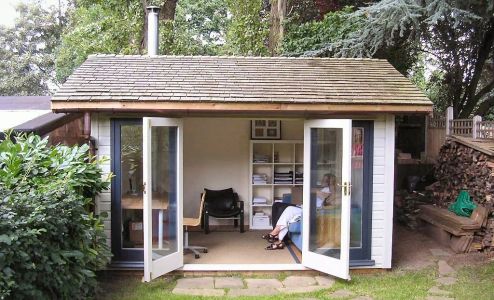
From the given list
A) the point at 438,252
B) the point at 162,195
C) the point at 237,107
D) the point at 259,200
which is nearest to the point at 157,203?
the point at 162,195

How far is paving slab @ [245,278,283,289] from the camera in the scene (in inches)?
225

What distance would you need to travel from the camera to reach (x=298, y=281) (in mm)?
5953

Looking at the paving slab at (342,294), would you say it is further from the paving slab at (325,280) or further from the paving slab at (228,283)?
the paving slab at (228,283)

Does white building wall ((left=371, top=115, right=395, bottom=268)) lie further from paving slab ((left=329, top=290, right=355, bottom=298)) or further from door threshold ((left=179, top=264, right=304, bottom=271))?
door threshold ((left=179, top=264, right=304, bottom=271))

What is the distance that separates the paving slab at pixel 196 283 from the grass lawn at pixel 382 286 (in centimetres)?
10

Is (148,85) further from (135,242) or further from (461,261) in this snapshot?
(461,261)

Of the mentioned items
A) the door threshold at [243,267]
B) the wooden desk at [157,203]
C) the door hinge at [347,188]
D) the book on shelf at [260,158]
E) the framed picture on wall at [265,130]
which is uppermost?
the framed picture on wall at [265,130]

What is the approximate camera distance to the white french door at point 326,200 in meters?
5.79

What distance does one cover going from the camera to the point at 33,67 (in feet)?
80.8

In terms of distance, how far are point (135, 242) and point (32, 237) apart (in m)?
2.79

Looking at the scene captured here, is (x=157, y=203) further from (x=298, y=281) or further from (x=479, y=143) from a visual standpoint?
(x=479, y=143)

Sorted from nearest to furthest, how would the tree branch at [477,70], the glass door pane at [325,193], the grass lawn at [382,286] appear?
the grass lawn at [382,286], the glass door pane at [325,193], the tree branch at [477,70]

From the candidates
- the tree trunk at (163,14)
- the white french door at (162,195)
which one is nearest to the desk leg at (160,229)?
the white french door at (162,195)

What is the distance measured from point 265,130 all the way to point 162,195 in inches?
136
